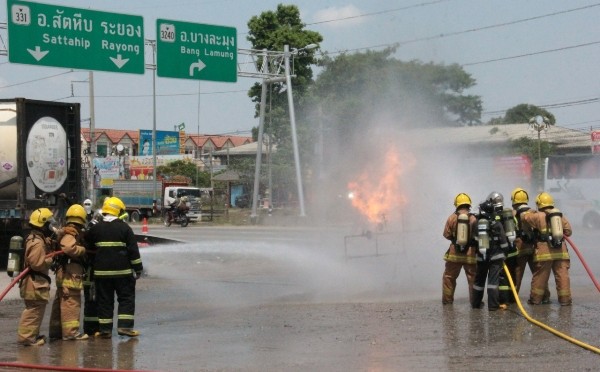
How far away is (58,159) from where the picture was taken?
1784cm

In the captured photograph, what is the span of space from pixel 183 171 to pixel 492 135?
125ft

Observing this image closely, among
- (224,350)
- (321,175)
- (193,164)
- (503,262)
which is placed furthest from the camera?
(193,164)

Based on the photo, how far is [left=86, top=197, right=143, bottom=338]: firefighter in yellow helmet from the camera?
9344 millimetres

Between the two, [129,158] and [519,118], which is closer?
[519,118]

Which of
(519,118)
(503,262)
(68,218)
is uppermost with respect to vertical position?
(519,118)

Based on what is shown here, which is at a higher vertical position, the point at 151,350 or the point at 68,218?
the point at 68,218

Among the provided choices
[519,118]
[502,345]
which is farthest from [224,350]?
[519,118]

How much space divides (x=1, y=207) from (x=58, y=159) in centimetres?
159

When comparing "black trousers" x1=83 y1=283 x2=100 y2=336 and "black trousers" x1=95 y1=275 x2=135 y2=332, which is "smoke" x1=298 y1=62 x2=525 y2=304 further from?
"black trousers" x1=83 y1=283 x2=100 y2=336

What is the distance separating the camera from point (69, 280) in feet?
30.6

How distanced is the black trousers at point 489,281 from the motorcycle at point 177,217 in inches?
1184

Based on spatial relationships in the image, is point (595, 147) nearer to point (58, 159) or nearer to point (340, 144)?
point (340, 144)

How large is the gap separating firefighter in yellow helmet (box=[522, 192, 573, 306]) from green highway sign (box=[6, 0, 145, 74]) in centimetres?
1665

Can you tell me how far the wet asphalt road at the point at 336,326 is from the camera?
7.82 meters
